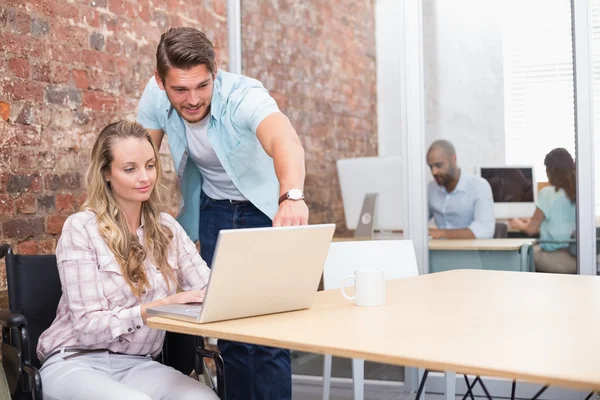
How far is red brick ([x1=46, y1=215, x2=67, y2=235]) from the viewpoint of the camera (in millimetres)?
3098

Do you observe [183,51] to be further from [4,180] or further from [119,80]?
[119,80]

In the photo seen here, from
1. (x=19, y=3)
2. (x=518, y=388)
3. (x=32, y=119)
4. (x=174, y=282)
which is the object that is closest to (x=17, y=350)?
(x=174, y=282)

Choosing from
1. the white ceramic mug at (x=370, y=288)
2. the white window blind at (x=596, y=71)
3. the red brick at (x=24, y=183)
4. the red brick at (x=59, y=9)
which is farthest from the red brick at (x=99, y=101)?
the white window blind at (x=596, y=71)

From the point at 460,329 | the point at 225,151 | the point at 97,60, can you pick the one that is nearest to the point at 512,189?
the point at 225,151

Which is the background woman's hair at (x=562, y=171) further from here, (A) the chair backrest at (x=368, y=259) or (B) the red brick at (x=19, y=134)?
(B) the red brick at (x=19, y=134)

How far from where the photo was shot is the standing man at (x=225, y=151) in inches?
98.4

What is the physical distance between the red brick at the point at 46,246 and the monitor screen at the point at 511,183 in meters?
2.08

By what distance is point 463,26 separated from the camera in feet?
12.7

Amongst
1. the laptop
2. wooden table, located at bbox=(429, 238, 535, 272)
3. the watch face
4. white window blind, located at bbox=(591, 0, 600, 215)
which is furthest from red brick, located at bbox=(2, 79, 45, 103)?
white window blind, located at bbox=(591, 0, 600, 215)

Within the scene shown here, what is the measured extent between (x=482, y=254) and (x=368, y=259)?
4.17 ft

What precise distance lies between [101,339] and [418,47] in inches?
99.6

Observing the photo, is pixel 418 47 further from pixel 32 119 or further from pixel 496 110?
pixel 32 119

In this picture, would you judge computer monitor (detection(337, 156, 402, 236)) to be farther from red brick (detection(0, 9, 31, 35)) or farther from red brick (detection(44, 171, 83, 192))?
red brick (detection(0, 9, 31, 35))

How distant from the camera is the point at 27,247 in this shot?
3002 mm
